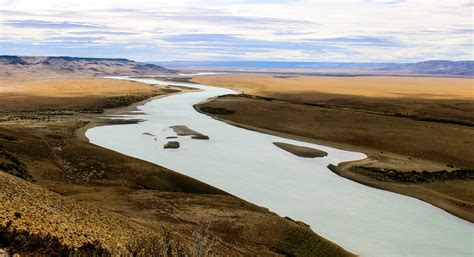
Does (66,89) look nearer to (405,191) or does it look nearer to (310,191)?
(310,191)

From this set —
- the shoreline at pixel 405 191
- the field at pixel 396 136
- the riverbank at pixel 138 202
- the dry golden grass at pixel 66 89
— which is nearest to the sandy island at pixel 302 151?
the shoreline at pixel 405 191

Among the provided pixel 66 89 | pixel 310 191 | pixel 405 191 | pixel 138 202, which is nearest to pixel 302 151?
pixel 310 191

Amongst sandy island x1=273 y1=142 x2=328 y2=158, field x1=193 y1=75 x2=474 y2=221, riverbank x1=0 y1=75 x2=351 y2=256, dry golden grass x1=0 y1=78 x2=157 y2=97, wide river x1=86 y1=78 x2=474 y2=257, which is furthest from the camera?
dry golden grass x1=0 y1=78 x2=157 y2=97

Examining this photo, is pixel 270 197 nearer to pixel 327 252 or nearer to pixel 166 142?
pixel 327 252

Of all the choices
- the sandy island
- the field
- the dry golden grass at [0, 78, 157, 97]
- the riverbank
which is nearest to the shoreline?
the field

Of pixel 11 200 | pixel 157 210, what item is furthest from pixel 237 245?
pixel 11 200

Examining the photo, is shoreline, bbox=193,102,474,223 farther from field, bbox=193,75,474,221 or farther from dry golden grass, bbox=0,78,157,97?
dry golden grass, bbox=0,78,157,97
